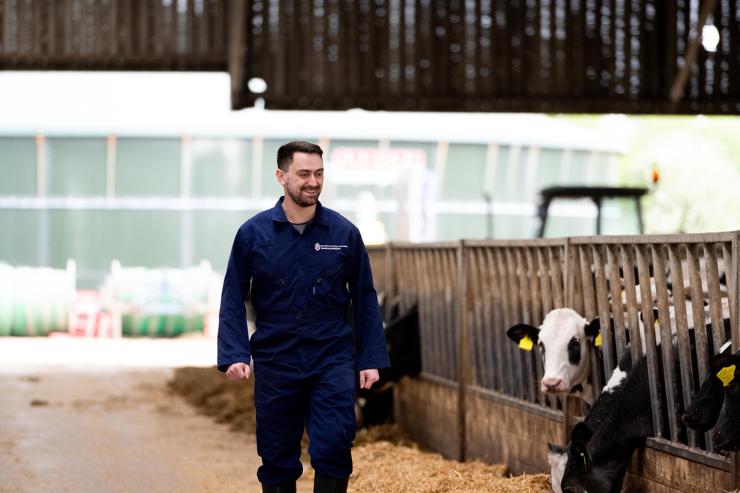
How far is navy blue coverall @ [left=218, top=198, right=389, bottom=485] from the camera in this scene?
590 cm

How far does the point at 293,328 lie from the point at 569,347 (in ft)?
7.85

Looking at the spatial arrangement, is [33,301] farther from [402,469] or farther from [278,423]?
[278,423]

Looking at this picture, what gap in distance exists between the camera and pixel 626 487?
703 centimetres

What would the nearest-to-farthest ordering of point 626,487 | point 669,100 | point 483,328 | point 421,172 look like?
point 626,487 < point 483,328 < point 669,100 < point 421,172

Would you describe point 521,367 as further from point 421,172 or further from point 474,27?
point 421,172

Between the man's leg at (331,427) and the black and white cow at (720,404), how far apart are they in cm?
149

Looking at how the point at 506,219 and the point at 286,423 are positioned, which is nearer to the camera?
the point at 286,423

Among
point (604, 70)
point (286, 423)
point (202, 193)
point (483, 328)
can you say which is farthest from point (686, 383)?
point (202, 193)

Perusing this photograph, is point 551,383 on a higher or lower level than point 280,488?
higher

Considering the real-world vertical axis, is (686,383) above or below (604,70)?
below

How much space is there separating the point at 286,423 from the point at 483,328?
4111 mm

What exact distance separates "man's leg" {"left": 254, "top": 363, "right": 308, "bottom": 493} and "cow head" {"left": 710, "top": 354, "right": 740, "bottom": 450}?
1.82 meters

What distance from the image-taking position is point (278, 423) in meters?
5.95

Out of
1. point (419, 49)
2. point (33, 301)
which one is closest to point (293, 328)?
point (419, 49)
